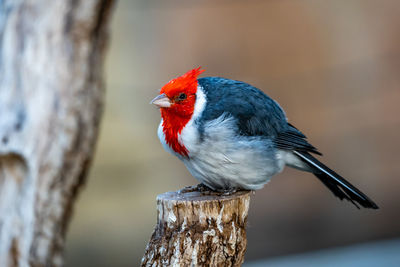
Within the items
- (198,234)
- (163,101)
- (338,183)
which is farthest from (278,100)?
(198,234)

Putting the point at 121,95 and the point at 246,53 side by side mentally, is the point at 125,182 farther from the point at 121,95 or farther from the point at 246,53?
the point at 246,53

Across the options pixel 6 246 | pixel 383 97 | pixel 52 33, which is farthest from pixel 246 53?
pixel 6 246

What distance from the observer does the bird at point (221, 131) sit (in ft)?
11.6

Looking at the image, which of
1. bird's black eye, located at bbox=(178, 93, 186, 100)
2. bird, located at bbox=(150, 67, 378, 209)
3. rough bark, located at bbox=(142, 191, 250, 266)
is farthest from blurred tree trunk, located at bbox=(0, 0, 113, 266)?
rough bark, located at bbox=(142, 191, 250, 266)

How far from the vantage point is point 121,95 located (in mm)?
7449

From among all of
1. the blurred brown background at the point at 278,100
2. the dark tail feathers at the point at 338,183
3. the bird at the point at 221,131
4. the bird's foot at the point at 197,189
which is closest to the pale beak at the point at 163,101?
the bird at the point at 221,131

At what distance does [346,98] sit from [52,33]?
433 centimetres

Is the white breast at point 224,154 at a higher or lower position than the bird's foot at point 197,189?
higher

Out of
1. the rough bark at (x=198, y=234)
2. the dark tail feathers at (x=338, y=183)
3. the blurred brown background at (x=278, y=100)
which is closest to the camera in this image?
the rough bark at (x=198, y=234)

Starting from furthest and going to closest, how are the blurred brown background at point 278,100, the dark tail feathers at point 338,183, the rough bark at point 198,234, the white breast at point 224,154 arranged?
the blurred brown background at point 278,100 < the dark tail feathers at point 338,183 < the white breast at point 224,154 < the rough bark at point 198,234

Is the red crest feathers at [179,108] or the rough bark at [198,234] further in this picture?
the red crest feathers at [179,108]

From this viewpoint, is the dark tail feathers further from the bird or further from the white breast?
the white breast

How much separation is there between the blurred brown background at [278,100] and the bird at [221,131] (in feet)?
11.0

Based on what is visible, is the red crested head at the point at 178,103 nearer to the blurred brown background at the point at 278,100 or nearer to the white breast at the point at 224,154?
the white breast at the point at 224,154
